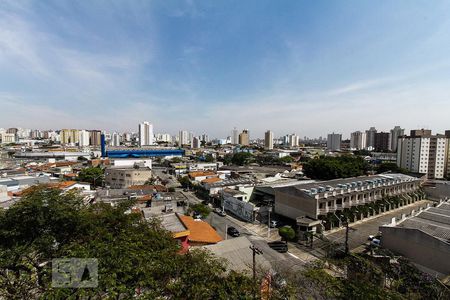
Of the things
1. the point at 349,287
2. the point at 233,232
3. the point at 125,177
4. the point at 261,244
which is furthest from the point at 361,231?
the point at 125,177

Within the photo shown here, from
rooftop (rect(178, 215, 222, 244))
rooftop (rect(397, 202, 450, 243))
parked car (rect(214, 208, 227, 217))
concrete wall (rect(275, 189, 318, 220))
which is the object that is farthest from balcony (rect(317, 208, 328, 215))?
rooftop (rect(178, 215, 222, 244))

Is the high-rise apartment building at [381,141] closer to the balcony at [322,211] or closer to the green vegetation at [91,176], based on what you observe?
the balcony at [322,211]

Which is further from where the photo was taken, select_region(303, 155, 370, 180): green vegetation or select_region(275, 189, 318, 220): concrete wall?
select_region(303, 155, 370, 180): green vegetation

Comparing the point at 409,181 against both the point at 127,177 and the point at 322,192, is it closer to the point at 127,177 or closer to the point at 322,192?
the point at 322,192

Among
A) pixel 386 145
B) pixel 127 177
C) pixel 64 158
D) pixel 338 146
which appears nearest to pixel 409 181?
pixel 127 177

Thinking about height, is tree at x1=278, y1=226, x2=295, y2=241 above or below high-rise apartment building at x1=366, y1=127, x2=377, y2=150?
below

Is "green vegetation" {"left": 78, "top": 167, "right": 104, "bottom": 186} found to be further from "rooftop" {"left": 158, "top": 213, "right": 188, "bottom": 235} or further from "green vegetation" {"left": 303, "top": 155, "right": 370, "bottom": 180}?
"green vegetation" {"left": 303, "top": 155, "right": 370, "bottom": 180}

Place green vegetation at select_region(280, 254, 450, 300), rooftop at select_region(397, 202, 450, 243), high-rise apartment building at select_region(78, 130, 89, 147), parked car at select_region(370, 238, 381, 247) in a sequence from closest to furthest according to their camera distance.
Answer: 1. green vegetation at select_region(280, 254, 450, 300)
2. rooftop at select_region(397, 202, 450, 243)
3. parked car at select_region(370, 238, 381, 247)
4. high-rise apartment building at select_region(78, 130, 89, 147)
